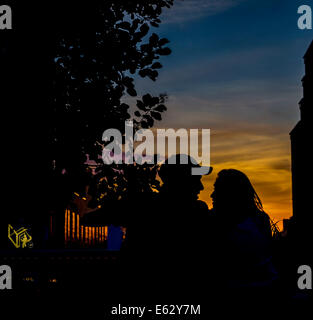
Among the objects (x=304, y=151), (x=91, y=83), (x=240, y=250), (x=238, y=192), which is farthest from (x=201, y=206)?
→ (x=304, y=151)

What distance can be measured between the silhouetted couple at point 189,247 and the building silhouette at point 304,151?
3271 cm

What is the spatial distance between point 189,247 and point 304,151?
36.0 metres

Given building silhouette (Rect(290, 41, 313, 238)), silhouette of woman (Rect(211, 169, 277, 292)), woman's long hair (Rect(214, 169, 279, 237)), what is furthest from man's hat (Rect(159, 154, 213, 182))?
building silhouette (Rect(290, 41, 313, 238))

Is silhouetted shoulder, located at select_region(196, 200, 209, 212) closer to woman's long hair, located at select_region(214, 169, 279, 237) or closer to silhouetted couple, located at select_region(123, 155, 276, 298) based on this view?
silhouetted couple, located at select_region(123, 155, 276, 298)

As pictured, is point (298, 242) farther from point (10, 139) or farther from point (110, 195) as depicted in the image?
Result: point (10, 139)

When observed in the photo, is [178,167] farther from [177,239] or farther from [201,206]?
[177,239]

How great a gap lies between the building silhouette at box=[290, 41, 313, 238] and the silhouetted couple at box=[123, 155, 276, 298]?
32706 millimetres

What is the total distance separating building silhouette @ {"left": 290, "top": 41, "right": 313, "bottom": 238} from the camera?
3528 centimetres

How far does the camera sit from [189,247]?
2.84 m

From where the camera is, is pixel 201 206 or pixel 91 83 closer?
pixel 201 206

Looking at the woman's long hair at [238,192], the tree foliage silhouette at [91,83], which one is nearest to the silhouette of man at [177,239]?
the woman's long hair at [238,192]

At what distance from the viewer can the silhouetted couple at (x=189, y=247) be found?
9.28 ft

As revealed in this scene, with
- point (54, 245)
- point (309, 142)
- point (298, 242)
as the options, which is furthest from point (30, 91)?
point (309, 142)

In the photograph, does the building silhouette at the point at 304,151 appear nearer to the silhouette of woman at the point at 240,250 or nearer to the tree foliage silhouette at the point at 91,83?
the tree foliage silhouette at the point at 91,83
